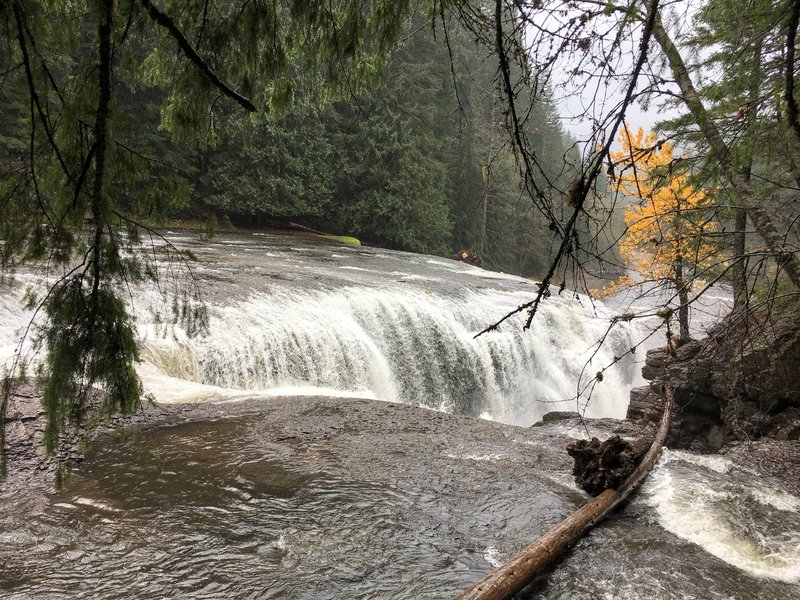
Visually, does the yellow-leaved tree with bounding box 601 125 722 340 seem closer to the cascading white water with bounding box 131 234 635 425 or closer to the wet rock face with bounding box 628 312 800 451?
the wet rock face with bounding box 628 312 800 451

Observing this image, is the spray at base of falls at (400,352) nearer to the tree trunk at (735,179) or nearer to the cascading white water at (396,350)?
the cascading white water at (396,350)

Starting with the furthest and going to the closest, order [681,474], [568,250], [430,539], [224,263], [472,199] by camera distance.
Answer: [472,199] → [224,263] → [681,474] → [430,539] → [568,250]

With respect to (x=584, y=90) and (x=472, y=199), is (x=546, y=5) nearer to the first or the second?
(x=584, y=90)

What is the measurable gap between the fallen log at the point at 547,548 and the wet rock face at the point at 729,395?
152 centimetres

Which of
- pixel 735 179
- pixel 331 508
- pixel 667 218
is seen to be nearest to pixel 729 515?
pixel 735 179

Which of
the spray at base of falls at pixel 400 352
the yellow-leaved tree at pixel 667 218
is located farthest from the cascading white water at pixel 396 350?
the yellow-leaved tree at pixel 667 218

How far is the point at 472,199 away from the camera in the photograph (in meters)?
33.2

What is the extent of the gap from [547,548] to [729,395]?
2.99 m

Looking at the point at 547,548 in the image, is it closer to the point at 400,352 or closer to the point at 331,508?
the point at 331,508

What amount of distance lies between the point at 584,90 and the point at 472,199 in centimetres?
3224

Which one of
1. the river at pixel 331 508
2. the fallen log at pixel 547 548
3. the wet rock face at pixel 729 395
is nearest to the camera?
the fallen log at pixel 547 548

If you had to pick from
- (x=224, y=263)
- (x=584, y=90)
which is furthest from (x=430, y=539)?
(x=224, y=263)

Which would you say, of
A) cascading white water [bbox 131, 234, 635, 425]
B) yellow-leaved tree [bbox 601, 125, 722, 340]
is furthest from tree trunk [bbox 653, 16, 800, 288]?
cascading white water [bbox 131, 234, 635, 425]

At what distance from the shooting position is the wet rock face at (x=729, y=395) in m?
5.97
